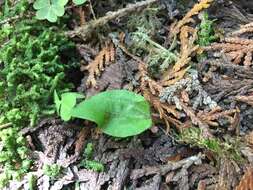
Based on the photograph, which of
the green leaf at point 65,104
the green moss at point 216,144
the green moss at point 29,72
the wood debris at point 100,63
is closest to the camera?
the green moss at point 216,144

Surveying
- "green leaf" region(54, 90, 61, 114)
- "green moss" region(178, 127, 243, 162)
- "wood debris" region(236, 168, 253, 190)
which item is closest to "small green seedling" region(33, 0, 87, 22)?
"green leaf" region(54, 90, 61, 114)

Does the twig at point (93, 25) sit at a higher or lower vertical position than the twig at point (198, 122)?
higher

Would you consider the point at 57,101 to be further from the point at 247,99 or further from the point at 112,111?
the point at 247,99

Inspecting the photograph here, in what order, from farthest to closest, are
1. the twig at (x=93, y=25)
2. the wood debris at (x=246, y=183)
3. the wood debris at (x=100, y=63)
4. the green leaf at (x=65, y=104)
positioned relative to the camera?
the twig at (x=93, y=25)
the wood debris at (x=100, y=63)
the green leaf at (x=65, y=104)
the wood debris at (x=246, y=183)

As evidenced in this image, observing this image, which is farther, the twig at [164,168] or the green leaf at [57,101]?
the green leaf at [57,101]

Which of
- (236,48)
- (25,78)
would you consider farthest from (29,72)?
(236,48)

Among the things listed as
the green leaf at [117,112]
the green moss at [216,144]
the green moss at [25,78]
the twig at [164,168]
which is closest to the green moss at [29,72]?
the green moss at [25,78]

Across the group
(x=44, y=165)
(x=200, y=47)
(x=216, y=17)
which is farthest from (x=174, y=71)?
A: (x=44, y=165)

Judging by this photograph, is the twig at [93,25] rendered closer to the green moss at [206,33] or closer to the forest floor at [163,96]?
the forest floor at [163,96]
